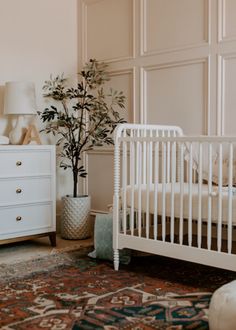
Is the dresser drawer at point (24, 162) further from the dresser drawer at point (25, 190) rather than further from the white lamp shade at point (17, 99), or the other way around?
the white lamp shade at point (17, 99)

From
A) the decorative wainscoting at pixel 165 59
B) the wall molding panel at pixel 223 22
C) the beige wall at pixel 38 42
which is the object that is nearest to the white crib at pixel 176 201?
the decorative wainscoting at pixel 165 59

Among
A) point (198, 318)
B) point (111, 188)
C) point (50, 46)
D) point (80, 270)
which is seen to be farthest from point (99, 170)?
point (198, 318)

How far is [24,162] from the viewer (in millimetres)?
3254

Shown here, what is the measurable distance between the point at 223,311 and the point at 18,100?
7.94 feet

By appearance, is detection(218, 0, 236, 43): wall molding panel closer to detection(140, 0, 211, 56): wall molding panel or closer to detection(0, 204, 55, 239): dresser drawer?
detection(140, 0, 211, 56): wall molding panel

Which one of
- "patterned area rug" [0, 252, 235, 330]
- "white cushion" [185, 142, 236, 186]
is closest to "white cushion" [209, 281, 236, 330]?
"patterned area rug" [0, 252, 235, 330]

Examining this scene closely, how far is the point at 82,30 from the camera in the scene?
4172mm

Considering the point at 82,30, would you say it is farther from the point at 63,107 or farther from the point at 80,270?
the point at 80,270

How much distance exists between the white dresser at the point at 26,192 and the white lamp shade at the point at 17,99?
32 centimetres

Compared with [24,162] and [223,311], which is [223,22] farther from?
[223,311]

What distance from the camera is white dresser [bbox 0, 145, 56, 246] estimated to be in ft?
10.3

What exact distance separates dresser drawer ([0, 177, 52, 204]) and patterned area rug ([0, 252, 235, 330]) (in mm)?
508

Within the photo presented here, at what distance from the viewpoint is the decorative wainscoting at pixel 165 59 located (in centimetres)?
315

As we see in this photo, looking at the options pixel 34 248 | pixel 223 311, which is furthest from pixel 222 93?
pixel 223 311
